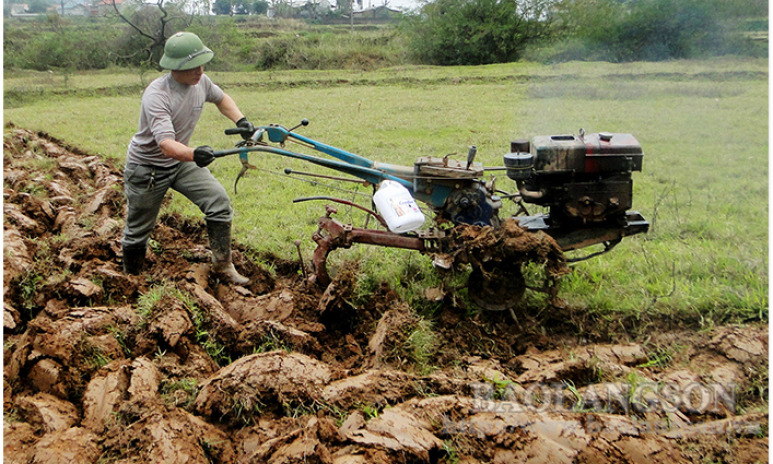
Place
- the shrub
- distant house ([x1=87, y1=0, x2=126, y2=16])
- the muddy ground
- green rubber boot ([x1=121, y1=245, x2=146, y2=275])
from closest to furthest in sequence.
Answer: the muddy ground
green rubber boot ([x1=121, y1=245, x2=146, y2=275])
the shrub
distant house ([x1=87, y1=0, x2=126, y2=16])

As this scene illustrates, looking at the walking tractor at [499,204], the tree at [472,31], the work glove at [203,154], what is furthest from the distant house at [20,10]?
the walking tractor at [499,204]

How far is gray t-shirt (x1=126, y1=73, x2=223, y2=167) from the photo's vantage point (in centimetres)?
399

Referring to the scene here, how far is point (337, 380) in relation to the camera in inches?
116

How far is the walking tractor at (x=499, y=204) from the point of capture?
357 centimetres

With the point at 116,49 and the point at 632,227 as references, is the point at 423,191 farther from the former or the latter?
the point at 116,49

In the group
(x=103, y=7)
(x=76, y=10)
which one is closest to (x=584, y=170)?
(x=103, y=7)

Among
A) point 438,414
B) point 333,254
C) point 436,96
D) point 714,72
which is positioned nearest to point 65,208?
point 333,254

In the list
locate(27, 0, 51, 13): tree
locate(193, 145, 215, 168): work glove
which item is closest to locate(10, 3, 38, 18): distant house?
locate(27, 0, 51, 13): tree

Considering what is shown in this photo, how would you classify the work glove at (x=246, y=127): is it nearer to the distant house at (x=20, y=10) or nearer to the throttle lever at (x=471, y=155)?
the throttle lever at (x=471, y=155)

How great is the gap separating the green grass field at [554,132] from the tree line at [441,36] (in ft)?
2.84

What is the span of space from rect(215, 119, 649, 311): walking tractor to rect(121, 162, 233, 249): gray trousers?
1.76 feet

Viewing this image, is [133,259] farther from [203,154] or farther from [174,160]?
[203,154]

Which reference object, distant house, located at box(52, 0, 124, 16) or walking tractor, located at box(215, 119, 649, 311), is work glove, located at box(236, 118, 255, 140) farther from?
distant house, located at box(52, 0, 124, 16)

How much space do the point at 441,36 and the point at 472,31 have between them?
127cm
